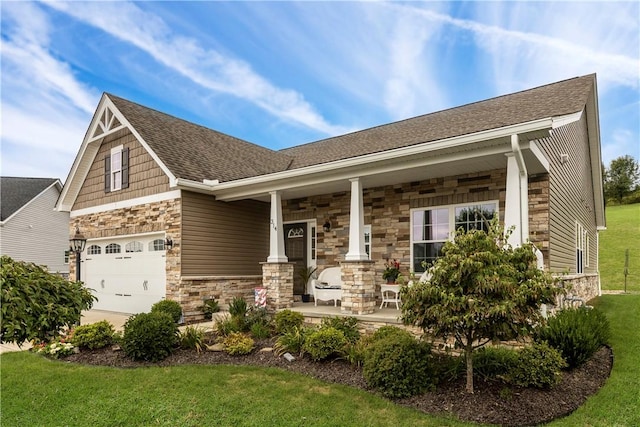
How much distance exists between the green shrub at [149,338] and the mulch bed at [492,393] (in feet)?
0.54

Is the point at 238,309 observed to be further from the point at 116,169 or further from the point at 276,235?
the point at 116,169

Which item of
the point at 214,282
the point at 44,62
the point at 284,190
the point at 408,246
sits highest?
the point at 44,62

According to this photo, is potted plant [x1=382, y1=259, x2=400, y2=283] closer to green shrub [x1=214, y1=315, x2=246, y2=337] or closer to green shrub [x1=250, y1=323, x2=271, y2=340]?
green shrub [x1=250, y1=323, x2=271, y2=340]

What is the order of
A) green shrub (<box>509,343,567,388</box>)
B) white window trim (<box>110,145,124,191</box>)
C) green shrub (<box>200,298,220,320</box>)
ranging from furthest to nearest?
white window trim (<box>110,145,124,191</box>)
green shrub (<box>200,298,220,320</box>)
green shrub (<box>509,343,567,388</box>)

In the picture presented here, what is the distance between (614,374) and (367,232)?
5.63 m

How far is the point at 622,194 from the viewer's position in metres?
39.6

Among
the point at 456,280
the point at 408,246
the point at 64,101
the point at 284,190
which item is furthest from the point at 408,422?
the point at 64,101

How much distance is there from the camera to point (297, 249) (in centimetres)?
1155

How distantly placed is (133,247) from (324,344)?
25.7 feet

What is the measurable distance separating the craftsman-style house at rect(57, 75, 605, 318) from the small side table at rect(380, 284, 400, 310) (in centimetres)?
34

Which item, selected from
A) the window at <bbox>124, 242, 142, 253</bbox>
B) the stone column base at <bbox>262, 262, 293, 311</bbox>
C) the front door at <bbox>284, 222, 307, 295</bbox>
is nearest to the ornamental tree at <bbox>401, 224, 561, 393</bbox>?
the stone column base at <bbox>262, 262, 293, 311</bbox>

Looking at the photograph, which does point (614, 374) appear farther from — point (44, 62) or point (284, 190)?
point (44, 62)

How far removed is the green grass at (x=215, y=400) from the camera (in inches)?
175

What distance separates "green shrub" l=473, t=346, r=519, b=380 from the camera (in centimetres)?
516
